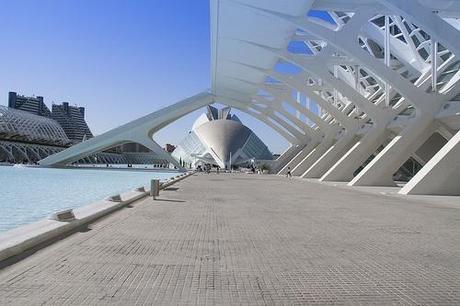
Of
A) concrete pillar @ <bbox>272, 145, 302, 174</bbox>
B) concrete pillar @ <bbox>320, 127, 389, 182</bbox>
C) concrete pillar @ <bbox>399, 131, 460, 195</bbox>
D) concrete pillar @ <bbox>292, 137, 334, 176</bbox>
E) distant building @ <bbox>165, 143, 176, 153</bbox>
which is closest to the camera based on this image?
concrete pillar @ <bbox>399, 131, 460, 195</bbox>

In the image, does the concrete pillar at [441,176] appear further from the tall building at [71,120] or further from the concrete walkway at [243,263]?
the tall building at [71,120]

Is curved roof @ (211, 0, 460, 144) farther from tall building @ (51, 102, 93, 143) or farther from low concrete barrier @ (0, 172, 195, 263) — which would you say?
tall building @ (51, 102, 93, 143)

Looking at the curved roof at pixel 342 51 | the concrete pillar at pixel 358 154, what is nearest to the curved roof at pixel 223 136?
the curved roof at pixel 342 51

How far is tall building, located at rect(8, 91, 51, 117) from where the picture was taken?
11917 cm

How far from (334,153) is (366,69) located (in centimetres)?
824

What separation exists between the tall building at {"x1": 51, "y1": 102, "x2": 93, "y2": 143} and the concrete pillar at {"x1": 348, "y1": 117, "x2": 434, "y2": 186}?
10321 centimetres

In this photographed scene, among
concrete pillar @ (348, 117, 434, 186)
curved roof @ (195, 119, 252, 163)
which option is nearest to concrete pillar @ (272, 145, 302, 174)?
curved roof @ (195, 119, 252, 163)

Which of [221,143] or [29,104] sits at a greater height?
[29,104]

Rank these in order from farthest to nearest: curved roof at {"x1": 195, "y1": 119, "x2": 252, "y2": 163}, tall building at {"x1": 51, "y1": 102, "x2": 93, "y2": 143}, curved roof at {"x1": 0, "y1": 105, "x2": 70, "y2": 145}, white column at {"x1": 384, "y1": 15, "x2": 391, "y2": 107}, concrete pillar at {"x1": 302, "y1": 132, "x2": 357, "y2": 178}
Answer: tall building at {"x1": 51, "y1": 102, "x2": 93, "y2": 143}
curved roof at {"x1": 0, "y1": 105, "x2": 70, "y2": 145}
curved roof at {"x1": 195, "y1": 119, "x2": 252, "y2": 163}
concrete pillar at {"x1": 302, "y1": 132, "x2": 357, "y2": 178}
white column at {"x1": 384, "y1": 15, "x2": 391, "y2": 107}

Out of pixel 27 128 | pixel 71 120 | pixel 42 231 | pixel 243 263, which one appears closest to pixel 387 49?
pixel 243 263

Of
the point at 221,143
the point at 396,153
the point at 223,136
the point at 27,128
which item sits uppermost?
the point at 27,128

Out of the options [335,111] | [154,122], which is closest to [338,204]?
[335,111]

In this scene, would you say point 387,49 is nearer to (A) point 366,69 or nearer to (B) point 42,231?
(A) point 366,69

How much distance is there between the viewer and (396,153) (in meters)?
18.2
